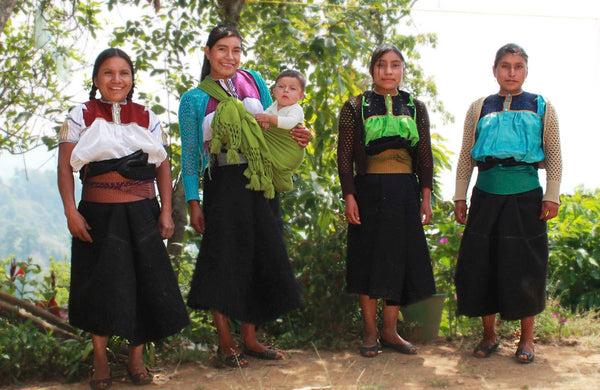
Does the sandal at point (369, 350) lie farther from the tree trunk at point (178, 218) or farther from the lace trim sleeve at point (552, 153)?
the tree trunk at point (178, 218)

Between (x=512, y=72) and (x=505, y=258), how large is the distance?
1072 millimetres

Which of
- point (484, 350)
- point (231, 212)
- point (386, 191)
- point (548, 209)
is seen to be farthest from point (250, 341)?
point (548, 209)

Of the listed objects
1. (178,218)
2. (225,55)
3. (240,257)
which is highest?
(225,55)

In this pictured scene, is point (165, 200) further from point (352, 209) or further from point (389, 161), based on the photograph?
point (389, 161)

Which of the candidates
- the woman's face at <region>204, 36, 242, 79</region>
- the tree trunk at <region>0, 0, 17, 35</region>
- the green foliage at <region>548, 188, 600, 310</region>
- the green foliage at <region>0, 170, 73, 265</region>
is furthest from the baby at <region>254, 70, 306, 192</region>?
the green foliage at <region>0, 170, 73, 265</region>

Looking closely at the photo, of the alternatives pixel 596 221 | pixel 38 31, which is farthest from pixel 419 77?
pixel 38 31

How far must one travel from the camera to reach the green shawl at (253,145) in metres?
3.20

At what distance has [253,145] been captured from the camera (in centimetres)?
325

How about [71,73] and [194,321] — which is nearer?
[194,321]

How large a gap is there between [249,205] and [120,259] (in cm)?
75

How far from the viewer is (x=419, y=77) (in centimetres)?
1472

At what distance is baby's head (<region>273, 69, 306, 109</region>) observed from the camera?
3332mm

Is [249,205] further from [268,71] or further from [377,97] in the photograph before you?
[268,71]

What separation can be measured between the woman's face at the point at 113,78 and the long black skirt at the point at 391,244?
148cm
